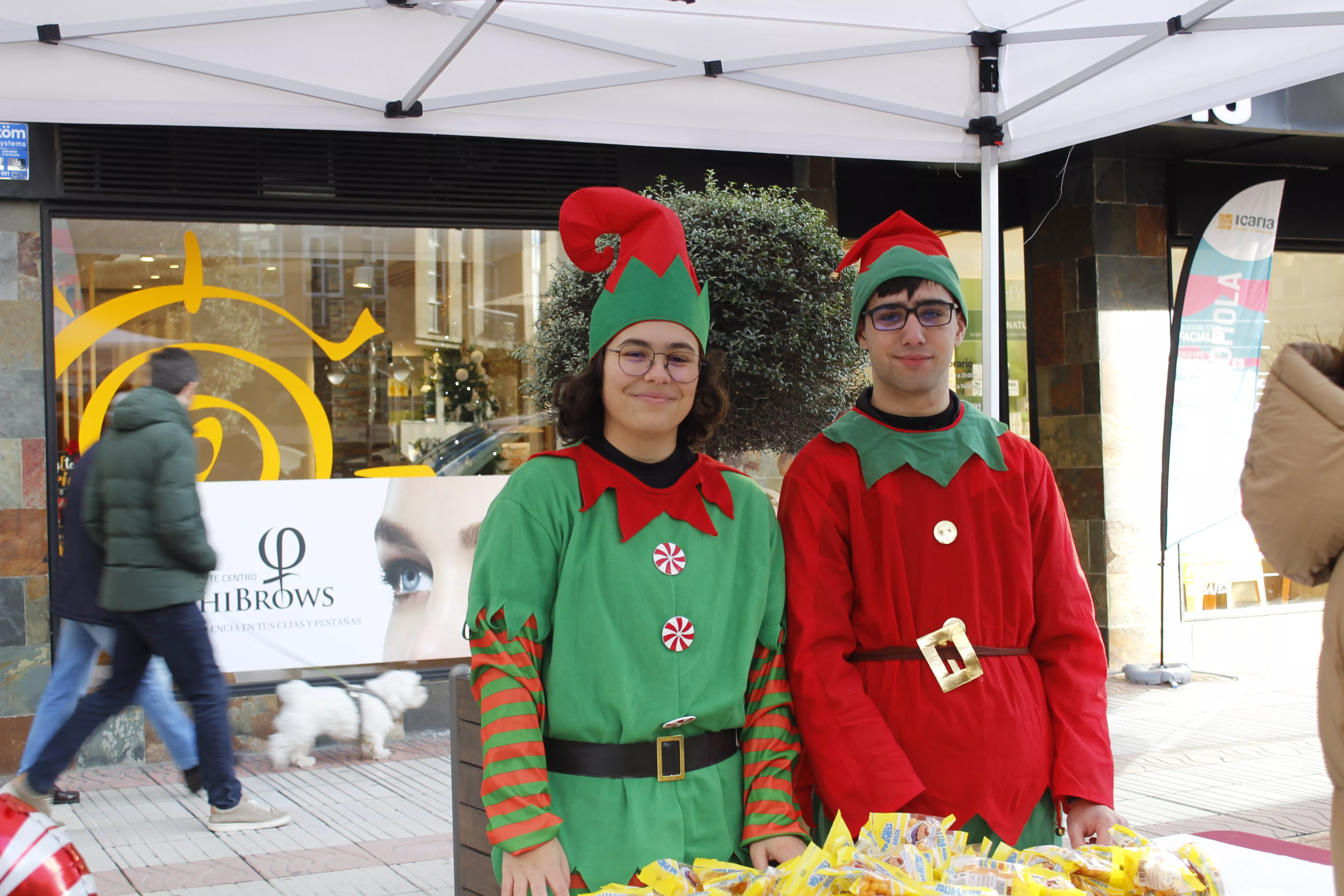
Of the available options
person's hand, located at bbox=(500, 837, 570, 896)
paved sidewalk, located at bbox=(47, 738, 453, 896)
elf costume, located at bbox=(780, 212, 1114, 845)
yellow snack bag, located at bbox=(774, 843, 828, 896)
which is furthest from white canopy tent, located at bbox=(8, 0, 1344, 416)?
paved sidewalk, located at bbox=(47, 738, 453, 896)

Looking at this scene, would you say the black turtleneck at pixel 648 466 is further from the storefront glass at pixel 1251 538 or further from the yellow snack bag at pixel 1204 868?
the storefront glass at pixel 1251 538

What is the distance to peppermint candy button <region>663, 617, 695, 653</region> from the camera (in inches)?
76.7

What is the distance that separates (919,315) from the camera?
2.22m

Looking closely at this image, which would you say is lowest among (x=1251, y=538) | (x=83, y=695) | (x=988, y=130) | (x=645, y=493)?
(x=83, y=695)

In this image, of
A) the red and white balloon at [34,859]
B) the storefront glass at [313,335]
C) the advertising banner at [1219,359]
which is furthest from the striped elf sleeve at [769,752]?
the advertising banner at [1219,359]

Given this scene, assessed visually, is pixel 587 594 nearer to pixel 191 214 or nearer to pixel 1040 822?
pixel 1040 822

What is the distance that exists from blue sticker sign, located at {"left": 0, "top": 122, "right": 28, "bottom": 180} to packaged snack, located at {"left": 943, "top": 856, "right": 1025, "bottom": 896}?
19.6ft

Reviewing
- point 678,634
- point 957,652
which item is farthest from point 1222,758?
point 678,634

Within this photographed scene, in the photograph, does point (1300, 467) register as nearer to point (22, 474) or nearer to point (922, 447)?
point (922, 447)

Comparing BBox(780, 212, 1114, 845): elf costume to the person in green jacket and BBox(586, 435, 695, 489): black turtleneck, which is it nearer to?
BBox(586, 435, 695, 489): black turtleneck

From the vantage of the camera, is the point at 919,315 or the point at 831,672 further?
the point at 919,315

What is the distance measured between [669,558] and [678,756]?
35 centimetres

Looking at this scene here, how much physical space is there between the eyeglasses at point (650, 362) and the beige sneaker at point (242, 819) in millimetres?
3819

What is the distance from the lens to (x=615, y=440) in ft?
6.98
